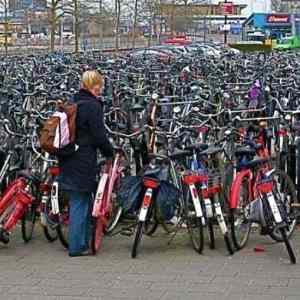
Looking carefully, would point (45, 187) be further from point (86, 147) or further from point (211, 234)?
point (211, 234)

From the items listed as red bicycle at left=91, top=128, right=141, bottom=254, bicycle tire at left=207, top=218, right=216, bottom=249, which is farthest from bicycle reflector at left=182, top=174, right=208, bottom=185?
red bicycle at left=91, top=128, right=141, bottom=254

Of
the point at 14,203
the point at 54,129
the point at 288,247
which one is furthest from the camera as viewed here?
the point at 14,203

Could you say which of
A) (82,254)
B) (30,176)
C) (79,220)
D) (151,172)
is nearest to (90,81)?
(151,172)

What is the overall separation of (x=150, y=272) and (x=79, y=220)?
841mm

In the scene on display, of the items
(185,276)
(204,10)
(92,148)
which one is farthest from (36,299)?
(204,10)

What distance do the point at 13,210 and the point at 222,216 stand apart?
1.62 metres

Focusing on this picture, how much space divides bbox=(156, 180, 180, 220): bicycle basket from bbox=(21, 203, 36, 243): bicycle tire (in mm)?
1084

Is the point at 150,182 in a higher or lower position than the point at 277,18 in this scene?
higher

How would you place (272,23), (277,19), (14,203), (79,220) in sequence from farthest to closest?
(277,19) → (272,23) → (14,203) → (79,220)

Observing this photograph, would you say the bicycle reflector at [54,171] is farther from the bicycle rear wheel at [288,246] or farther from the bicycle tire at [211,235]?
the bicycle rear wheel at [288,246]

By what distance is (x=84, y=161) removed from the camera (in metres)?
6.20

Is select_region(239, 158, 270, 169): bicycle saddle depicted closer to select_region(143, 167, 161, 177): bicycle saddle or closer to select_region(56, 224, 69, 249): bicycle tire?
select_region(143, 167, 161, 177): bicycle saddle

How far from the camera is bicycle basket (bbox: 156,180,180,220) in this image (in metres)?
6.25

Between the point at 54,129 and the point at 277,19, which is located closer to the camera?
the point at 54,129
